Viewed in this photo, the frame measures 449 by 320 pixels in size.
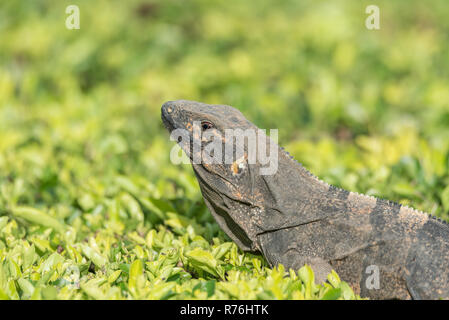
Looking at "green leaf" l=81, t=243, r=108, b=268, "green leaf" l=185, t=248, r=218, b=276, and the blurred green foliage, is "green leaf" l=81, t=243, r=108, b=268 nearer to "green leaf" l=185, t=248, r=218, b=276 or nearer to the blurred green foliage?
the blurred green foliage

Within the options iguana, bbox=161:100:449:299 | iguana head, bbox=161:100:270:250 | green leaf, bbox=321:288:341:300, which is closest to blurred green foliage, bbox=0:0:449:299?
green leaf, bbox=321:288:341:300

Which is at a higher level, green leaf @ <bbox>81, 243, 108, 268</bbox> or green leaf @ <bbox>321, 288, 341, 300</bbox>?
green leaf @ <bbox>321, 288, 341, 300</bbox>

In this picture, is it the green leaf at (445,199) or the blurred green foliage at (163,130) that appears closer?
the blurred green foliage at (163,130)

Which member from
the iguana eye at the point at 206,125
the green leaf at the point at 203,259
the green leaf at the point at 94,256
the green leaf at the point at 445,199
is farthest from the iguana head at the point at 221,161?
the green leaf at the point at 445,199

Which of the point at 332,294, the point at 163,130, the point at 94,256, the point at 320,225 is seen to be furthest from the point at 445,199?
the point at 163,130

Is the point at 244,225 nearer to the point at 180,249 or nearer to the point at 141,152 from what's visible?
the point at 180,249

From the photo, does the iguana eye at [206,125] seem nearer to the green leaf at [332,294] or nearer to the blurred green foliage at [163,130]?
the blurred green foliage at [163,130]
